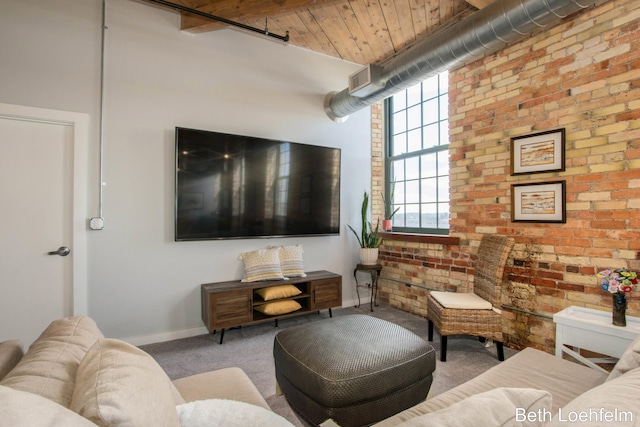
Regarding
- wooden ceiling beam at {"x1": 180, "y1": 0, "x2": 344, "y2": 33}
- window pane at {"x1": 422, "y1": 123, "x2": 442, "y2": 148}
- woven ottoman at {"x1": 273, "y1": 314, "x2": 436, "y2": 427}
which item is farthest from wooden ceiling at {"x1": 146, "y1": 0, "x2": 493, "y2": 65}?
woven ottoman at {"x1": 273, "y1": 314, "x2": 436, "y2": 427}

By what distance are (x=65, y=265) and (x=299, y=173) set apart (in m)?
2.41

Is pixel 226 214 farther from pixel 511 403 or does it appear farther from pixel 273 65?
pixel 511 403

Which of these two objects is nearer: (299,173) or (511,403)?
(511,403)

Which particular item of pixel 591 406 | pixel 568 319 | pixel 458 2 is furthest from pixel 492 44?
pixel 591 406

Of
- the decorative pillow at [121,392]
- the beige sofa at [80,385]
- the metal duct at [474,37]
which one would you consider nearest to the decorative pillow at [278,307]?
the beige sofa at [80,385]

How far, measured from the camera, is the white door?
100 inches

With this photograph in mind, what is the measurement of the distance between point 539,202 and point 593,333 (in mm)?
1120

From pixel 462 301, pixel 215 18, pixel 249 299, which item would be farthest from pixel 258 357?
pixel 215 18

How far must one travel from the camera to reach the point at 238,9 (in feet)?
9.53

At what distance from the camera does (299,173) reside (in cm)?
372

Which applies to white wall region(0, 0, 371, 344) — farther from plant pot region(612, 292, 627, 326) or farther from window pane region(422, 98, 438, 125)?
plant pot region(612, 292, 627, 326)

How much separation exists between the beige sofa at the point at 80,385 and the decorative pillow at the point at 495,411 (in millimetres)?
464

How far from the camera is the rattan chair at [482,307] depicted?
8.26 feet

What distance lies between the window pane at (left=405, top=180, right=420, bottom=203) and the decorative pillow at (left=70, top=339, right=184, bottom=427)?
3.71 m
